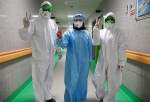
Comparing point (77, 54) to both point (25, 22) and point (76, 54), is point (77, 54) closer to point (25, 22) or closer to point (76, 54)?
point (76, 54)

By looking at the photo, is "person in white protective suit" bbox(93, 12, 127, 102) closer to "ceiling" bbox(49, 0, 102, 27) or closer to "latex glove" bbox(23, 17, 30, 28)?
"latex glove" bbox(23, 17, 30, 28)

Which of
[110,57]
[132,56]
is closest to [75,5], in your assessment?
[132,56]

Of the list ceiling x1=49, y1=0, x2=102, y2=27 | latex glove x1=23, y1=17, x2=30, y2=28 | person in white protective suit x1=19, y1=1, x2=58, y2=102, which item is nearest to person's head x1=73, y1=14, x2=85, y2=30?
person in white protective suit x1=19, y1=1, x2=58, y2=102

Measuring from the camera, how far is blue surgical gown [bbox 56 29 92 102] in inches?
127

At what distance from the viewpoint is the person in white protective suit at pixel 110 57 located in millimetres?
3166

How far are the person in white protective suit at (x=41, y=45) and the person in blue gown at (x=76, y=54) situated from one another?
24 centimetres

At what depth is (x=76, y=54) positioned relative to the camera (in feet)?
10.7

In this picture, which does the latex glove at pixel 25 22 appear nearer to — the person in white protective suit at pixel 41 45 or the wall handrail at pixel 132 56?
the person in white protective suit at pixel 41 45

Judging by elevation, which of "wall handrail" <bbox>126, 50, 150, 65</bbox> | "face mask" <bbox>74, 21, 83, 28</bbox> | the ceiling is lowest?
"wall handrail" <bbox>126, 50, 150, 65</bbox>

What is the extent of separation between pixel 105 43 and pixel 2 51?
161 cm

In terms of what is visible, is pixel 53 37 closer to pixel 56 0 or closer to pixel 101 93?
pixel 101 93

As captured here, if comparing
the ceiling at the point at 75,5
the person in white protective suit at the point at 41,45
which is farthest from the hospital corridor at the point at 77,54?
the ceiling at the point at 75,5

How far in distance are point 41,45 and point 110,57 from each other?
109 cm

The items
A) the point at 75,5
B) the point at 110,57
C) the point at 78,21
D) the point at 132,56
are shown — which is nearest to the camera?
the point at 110,57
